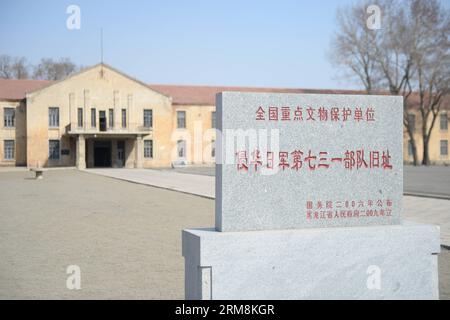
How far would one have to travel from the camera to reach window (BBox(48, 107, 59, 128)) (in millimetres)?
41438

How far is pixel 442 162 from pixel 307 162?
52.6 m

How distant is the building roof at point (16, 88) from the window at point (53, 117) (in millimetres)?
2452

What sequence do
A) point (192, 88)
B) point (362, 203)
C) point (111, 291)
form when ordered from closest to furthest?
point (362, 203) → point (111, 291) → point (192, 88)

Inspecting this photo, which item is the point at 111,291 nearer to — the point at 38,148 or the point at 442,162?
the point at 38,148

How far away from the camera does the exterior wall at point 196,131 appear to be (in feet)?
152

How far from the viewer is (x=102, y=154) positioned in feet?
142

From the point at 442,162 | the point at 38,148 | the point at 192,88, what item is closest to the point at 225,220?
the point at 38,148

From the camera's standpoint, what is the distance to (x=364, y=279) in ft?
15.2

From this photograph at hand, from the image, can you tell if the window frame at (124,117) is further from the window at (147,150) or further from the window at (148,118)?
the window at (147,150)

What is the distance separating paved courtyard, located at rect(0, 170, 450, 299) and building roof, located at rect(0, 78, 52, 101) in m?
30.2

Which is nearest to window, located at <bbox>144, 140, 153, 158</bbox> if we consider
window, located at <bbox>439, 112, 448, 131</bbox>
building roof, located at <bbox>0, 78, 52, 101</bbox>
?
building roof, located at <bbox>0, 78, 52, 101</bbox>

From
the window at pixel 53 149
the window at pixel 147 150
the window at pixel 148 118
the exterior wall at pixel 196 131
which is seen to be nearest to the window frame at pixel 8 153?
the window at pixel 53 149

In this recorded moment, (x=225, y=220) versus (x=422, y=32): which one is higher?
(x=422, y=32)

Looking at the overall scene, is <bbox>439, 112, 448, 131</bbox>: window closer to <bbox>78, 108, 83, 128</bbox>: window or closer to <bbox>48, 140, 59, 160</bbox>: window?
<bbox>78, 108, 83, 128</bbox>: window
